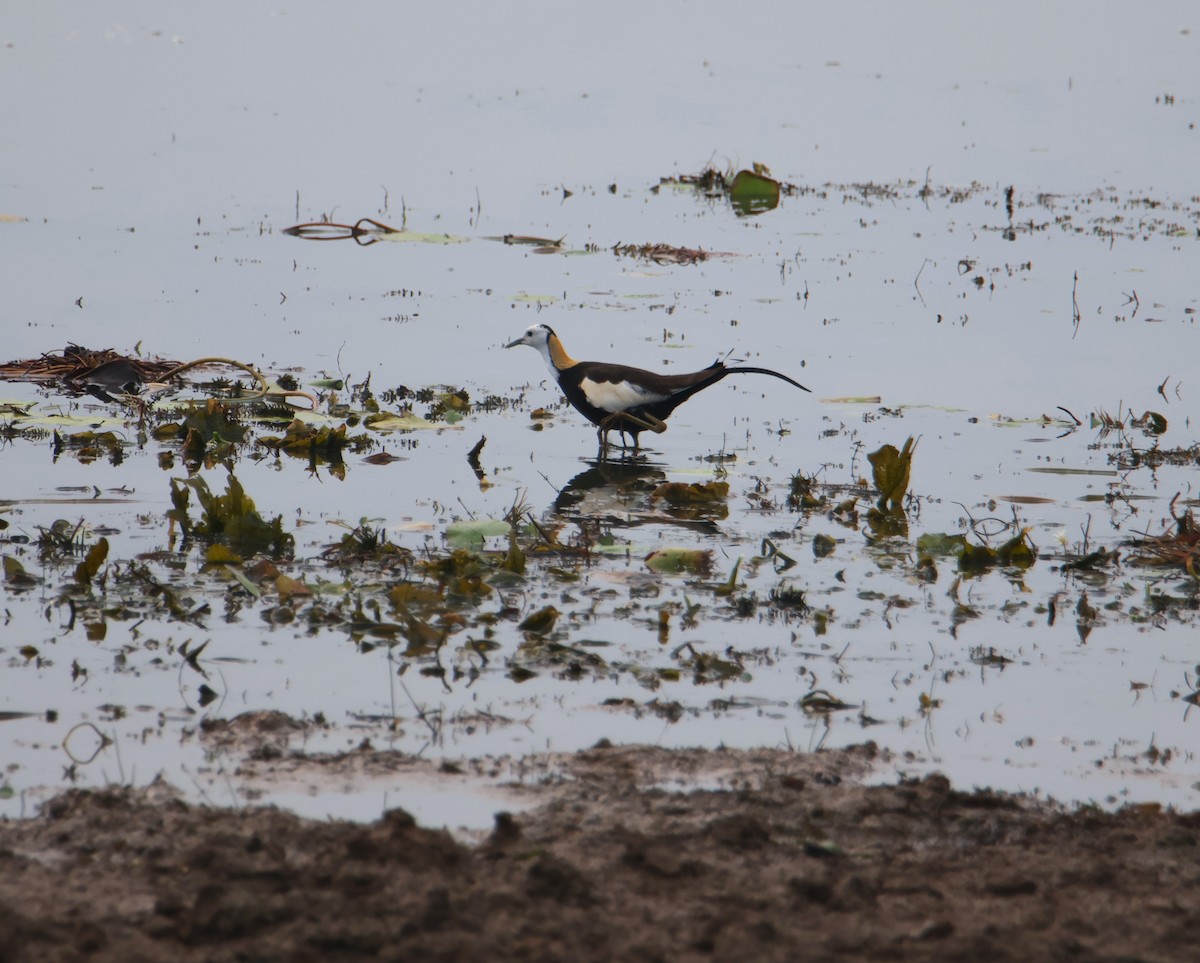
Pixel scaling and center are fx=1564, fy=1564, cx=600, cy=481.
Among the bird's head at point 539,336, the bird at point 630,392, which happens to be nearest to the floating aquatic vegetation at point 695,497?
the bird at point 630,392

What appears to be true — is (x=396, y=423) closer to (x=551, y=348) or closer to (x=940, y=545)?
(x=551, y=348)

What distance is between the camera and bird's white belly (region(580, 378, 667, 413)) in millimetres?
10602

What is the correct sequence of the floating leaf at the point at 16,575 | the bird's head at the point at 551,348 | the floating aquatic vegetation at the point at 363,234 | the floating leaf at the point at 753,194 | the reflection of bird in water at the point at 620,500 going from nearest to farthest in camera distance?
the floating leaf at the point at 16,575
the reflection of bird in water at the point at 620,500
the bird's head at the point at 551,348
the floating aquatic vegetation at the point at 363,234
the floating leaf at the point at 753,194

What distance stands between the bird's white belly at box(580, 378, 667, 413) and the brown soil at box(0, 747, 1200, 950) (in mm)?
5715

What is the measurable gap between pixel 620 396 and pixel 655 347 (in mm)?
3404

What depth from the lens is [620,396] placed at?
1062cm

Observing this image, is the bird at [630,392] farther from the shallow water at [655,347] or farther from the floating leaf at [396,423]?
the floating leaf at [396,423]

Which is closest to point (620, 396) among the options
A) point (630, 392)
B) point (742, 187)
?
point (630, 392)

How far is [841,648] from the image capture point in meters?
6.56

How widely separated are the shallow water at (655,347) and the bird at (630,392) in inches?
10.0

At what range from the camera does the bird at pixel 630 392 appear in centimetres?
1059

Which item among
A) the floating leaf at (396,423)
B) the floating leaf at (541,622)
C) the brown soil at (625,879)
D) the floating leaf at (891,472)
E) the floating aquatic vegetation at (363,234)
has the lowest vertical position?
the brown soil at (625,879)

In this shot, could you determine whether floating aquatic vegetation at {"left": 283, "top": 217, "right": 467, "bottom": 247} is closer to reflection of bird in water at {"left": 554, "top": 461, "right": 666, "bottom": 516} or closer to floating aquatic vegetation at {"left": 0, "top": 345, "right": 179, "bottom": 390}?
floating aquatic vegetation at {"left": 0, "top": 345, "right": 179, "bottom": 390}

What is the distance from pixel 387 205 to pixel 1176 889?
19005 mm
